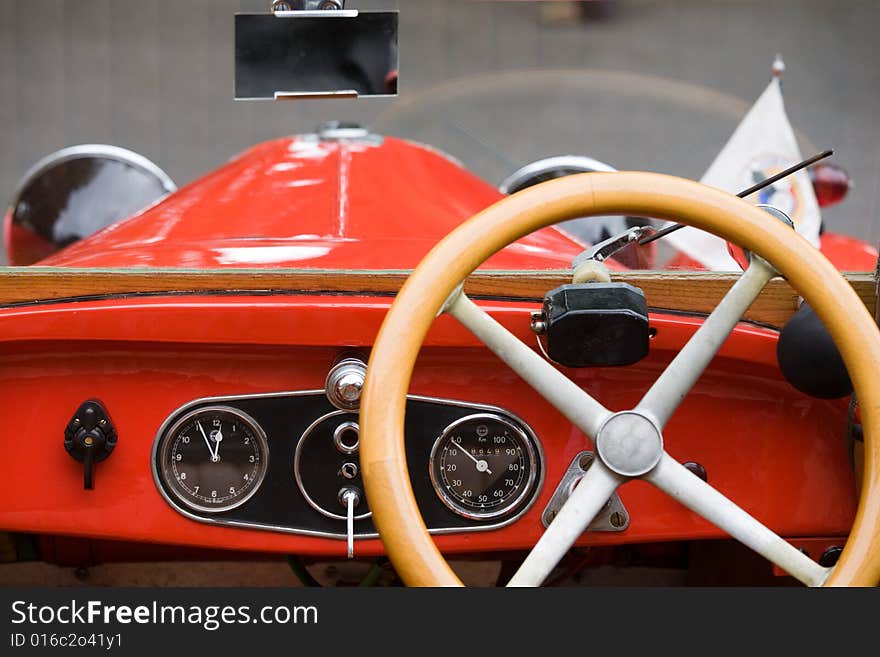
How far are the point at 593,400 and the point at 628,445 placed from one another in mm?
58

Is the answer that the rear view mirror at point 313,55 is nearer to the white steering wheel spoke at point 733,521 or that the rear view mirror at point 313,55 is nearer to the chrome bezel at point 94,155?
the white steering wheel spoke at point 733,521

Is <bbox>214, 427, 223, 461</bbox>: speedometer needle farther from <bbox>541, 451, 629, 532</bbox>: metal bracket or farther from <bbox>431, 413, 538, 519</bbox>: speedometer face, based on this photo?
<bbox>541, 451, 629, 532</bbox>: metal bracket

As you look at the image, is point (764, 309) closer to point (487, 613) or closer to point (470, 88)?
A: point (487, 613)

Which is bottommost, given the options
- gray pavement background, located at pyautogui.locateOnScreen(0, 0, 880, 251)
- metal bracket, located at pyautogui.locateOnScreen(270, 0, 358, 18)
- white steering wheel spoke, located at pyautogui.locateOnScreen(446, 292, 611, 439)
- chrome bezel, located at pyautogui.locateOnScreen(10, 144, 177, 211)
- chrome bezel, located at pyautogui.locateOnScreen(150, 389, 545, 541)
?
chrome bezel, located at pyautogui.locateOnScreen(150, 389, 545, 541)

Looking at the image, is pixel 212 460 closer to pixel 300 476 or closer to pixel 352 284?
pixel 300 476

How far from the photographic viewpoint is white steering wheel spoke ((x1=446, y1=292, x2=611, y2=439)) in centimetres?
109

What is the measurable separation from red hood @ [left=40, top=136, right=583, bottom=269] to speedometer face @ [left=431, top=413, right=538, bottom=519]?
0.84 ft

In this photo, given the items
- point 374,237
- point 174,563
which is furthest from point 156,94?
point 174,563

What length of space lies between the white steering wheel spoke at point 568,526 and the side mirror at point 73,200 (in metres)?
1.56

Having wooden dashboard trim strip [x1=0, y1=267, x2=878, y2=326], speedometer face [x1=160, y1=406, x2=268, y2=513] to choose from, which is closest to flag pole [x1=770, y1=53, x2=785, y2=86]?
wooden dashboard trim strip [x1=0, y1=267, x2=878, y2=326]

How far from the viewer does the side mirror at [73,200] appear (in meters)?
2.41

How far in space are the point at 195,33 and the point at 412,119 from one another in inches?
18.5

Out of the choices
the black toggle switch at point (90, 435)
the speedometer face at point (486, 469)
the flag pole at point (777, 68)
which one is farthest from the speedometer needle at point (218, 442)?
the flag pole at point (777, 68)

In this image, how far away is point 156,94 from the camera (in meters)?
1.87
